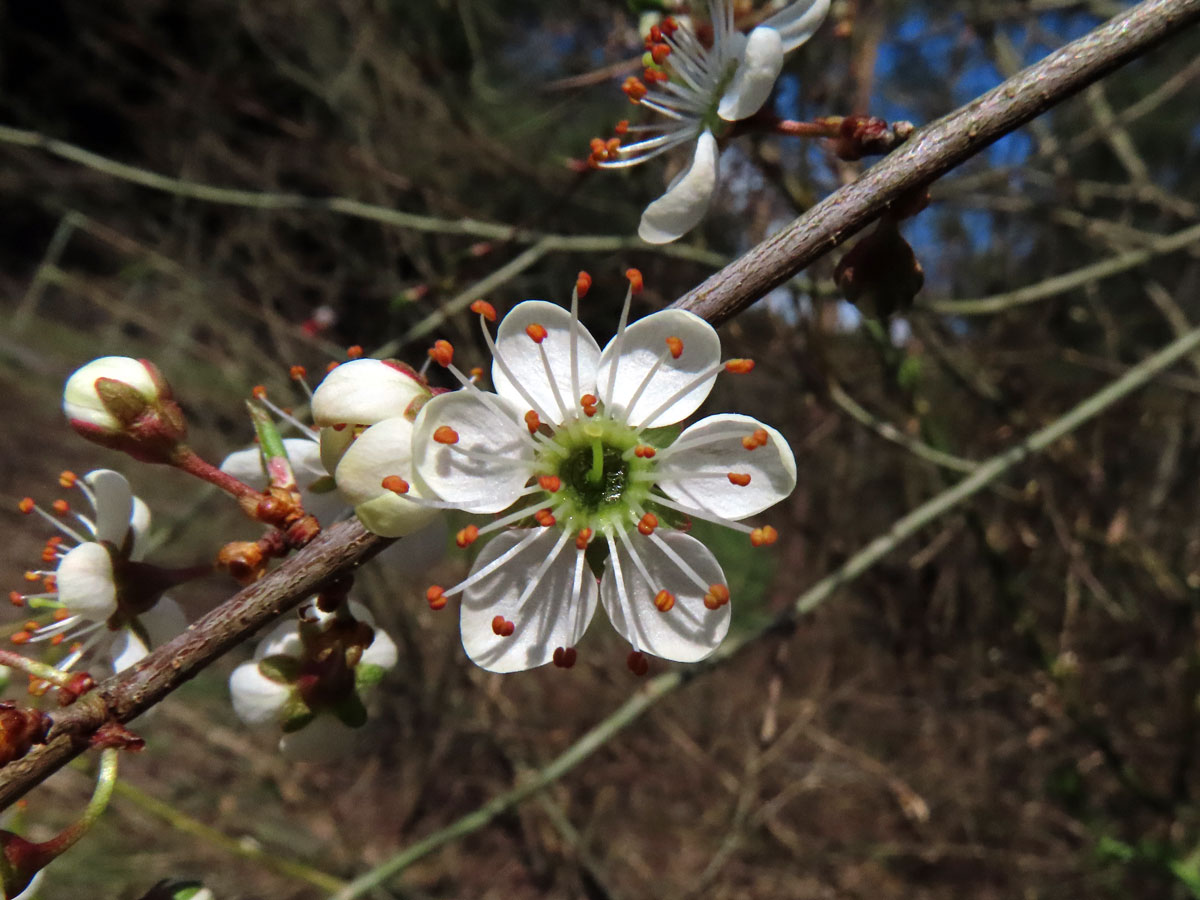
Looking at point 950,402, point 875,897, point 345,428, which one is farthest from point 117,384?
point 875,897

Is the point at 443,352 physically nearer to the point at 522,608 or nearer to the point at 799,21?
the point at 522,608

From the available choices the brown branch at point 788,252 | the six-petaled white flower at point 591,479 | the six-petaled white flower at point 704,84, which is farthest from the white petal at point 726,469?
the six-petaled white flower at point 704,84

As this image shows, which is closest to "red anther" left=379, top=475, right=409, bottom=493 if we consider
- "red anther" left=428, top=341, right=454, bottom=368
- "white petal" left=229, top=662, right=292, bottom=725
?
"red anther" left=428, top=341, right=454, bottom=368

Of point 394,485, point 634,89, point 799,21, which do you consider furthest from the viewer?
point 634,89

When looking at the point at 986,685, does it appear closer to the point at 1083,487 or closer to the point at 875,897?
the point at 1083,487

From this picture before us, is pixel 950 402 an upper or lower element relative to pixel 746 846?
upper

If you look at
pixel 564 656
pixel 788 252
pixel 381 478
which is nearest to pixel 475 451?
pixel 381 478

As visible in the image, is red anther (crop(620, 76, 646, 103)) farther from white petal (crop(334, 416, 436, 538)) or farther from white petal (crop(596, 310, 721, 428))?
white petal (crop(334, 416, 436, 538))
